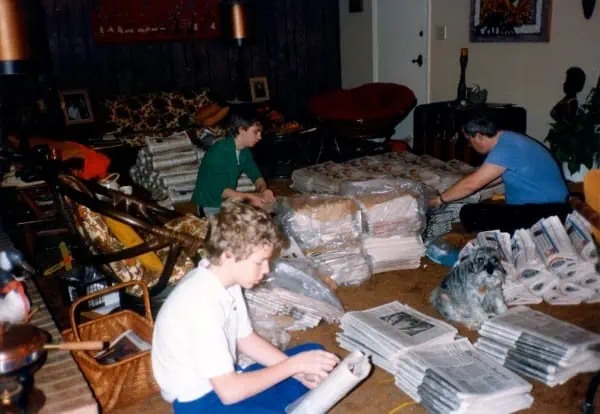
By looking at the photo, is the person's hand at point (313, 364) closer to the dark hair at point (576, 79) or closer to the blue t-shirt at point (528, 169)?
the blue t-shirt at point (528, 169)

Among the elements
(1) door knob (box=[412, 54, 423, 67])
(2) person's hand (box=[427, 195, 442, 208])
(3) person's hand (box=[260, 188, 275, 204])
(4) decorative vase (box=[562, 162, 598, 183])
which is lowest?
(4) decorative vase (box=[562, 162, 598, 183])

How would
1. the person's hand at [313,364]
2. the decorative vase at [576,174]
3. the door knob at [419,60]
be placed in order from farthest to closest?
the door knob at [419,60] → the decorative vase at [576,174] → the person's hand at [313,364]

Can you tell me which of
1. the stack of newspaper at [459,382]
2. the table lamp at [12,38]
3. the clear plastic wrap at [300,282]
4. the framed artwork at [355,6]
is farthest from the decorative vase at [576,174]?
the table lamp at [12,38]

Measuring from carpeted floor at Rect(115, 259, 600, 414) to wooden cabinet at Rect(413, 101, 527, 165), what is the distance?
2.09 m

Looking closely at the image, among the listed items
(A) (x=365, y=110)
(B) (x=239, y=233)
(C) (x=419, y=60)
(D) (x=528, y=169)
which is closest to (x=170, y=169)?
(A) (x=365, y=110)

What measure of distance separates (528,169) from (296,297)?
1.63 metres

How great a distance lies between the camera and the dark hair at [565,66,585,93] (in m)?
4.80

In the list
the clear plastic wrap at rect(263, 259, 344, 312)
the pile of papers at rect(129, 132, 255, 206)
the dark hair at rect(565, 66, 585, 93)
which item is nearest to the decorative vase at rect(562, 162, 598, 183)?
the dark hair at rect(565, 66, 585, 93)

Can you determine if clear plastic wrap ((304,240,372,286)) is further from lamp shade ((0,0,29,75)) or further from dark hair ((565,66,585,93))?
dark hair ((565,66,585,93))

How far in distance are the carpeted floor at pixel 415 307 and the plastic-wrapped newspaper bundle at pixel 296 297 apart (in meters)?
0.07

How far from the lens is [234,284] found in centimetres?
178

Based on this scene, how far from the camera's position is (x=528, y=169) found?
3561mm

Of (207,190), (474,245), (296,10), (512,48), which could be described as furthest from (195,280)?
(296,10)

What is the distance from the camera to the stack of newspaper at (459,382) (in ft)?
7.05
